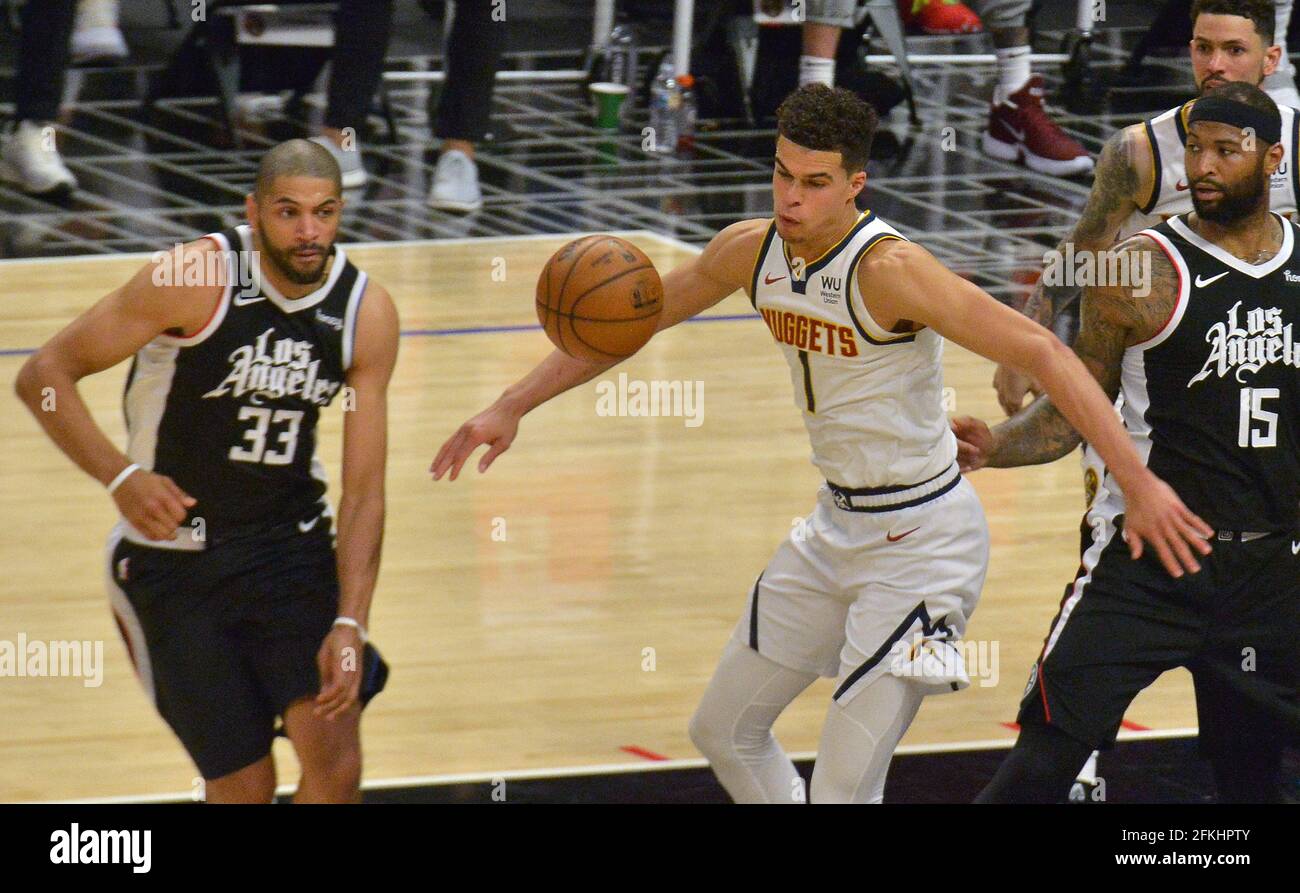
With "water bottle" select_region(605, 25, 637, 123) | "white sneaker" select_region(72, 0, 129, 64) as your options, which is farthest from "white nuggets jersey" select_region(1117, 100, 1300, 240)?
"white sneaker" select_region(72, 0, 129, 64)

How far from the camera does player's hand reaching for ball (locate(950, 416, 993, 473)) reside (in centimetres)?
493

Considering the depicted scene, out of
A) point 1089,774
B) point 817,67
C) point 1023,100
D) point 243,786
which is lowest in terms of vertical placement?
point 1089,774

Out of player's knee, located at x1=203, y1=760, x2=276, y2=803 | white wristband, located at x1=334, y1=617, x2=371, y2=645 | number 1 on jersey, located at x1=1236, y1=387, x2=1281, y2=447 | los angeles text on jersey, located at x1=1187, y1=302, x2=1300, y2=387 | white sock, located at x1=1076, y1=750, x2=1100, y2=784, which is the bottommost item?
white sock, located at x1=1076, y1=750, x2=1100, y2=784

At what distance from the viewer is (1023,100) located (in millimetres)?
11758

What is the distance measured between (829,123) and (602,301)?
751 millimetres

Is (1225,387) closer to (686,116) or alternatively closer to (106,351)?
(106,351)

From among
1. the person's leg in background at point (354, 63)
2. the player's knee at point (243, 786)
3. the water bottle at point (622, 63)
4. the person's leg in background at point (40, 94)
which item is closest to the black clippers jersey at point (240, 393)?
the player's knee at point (243, 786)

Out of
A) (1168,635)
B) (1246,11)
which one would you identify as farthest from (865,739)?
(1246,11)

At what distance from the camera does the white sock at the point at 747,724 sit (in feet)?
15.9

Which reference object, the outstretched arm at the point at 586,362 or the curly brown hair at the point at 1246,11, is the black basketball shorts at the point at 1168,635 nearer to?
the outstretched arm at the point at 586,362

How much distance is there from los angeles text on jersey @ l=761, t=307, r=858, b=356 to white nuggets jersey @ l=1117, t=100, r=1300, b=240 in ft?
3.44

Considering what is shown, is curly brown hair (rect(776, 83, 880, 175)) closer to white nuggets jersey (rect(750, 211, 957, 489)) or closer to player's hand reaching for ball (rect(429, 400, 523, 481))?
white nuggets jersey (rect(750, 211, 957, 489))

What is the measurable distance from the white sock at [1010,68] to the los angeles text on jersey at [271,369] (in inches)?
299

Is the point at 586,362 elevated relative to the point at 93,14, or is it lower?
lower
